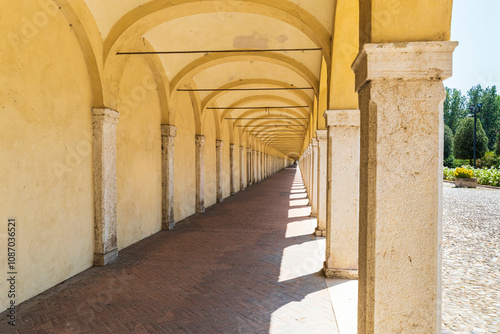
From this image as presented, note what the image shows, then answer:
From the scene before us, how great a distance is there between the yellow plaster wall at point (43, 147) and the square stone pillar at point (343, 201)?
4.41 m

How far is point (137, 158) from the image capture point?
7871 millimetres

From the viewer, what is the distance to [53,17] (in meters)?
5.16

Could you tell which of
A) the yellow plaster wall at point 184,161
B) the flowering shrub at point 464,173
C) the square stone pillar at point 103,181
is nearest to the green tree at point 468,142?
the flowering shrub at point 464,173

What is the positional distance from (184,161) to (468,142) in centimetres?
4287

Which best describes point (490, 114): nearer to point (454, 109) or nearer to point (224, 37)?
point (454, 109)

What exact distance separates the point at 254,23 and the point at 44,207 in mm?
5686

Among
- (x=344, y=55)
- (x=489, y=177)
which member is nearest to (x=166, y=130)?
(x=344, y=55)

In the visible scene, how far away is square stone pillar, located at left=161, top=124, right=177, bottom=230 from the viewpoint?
9.21 meters

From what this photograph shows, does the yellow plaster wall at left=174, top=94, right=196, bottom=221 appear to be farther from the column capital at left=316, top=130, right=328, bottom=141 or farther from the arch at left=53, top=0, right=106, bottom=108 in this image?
the column capital at left=316, top=130, right=328, bottom=141

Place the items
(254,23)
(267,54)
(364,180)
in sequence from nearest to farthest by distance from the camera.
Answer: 1. (364,180)
2. (254,23)
3. (267,54)

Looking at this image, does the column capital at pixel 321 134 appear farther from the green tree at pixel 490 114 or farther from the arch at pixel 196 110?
the green tree at pixel 490 114

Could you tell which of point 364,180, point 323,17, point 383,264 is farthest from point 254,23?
point 383,264

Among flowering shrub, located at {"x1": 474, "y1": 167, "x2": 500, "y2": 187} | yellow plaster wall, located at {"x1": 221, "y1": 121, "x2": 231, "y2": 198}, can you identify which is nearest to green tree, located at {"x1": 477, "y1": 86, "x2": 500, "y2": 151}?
flowering shrub, located at {"x1": 474, "y1": 167, "x2": 500, "y2": 187}

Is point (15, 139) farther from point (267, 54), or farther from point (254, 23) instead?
point (267, 54)
